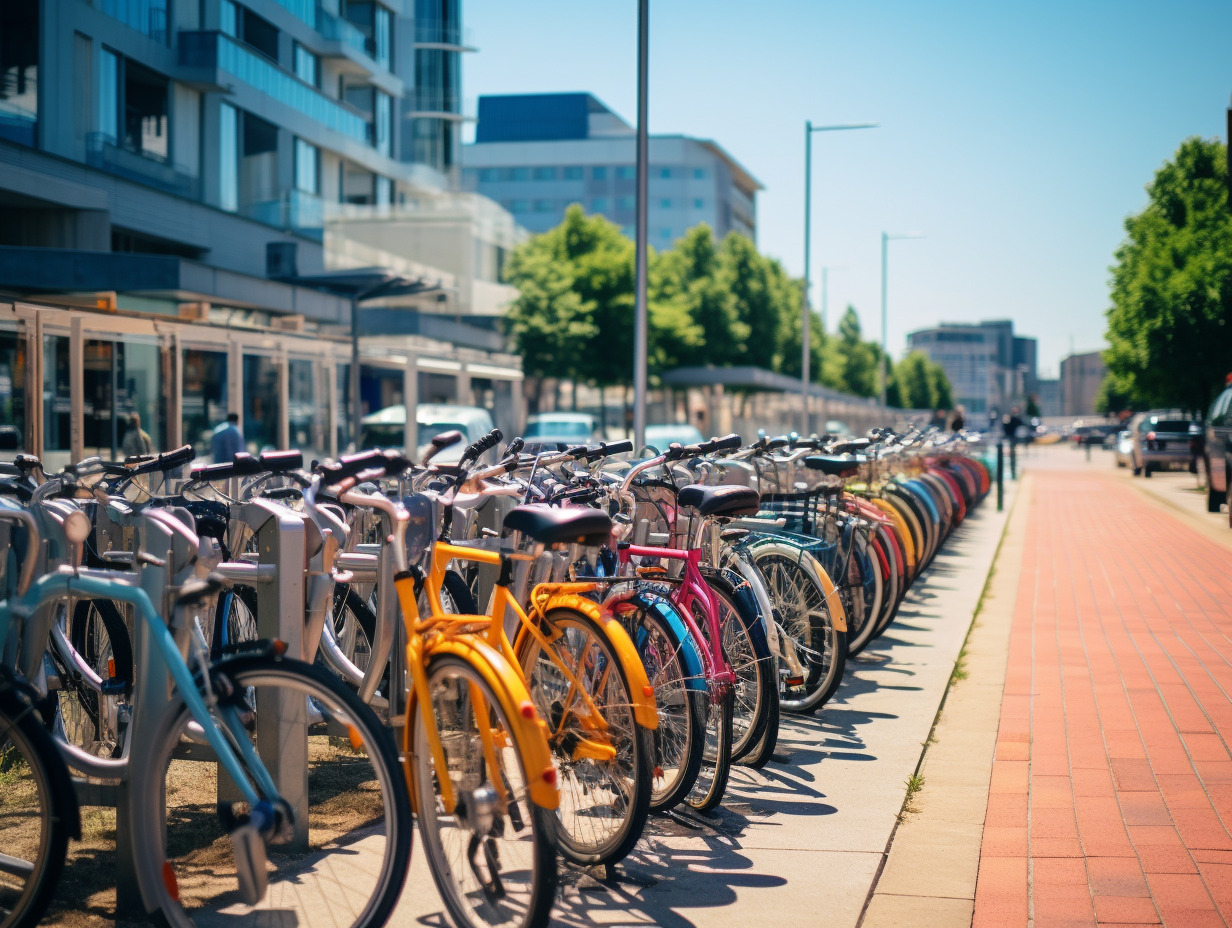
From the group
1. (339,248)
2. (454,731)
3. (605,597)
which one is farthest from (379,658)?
(339,248)

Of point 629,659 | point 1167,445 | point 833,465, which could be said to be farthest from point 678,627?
point 1167,445

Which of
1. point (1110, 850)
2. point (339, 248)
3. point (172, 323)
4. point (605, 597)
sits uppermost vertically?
point (339, 248)

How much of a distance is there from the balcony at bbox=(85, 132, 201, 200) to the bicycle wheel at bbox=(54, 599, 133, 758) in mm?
23369

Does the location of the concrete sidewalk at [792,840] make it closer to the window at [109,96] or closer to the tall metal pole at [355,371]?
the tall metal pole at [355,371]

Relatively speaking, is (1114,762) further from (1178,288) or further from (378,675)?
(1178,288)

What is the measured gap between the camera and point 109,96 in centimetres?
2734

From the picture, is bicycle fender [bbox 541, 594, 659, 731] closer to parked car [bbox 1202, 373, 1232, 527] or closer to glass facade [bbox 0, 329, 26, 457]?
glass facade [bbox 0, 329, 26, 457]

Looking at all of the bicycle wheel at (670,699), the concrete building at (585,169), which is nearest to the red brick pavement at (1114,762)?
the bicycle wheel at (670,699)

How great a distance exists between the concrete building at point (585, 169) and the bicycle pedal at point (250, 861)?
94.0 m

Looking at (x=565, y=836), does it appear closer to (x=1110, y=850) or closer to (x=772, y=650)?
(x=772, y=650)

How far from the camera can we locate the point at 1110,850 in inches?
169

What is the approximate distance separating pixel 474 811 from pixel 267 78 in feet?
113

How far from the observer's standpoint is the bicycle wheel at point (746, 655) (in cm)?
485

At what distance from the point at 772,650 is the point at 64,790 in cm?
258
